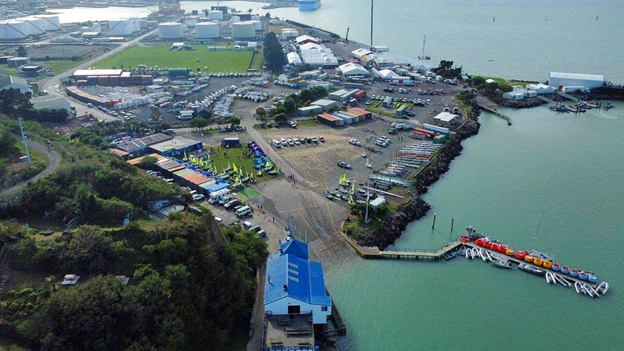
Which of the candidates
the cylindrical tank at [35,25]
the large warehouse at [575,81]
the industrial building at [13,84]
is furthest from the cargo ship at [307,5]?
the industrial building at [13,84]

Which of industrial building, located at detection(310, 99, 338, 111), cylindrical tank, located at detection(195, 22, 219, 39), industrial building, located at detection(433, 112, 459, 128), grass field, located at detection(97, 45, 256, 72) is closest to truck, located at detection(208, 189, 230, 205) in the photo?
industrial building, located at detection(310, 99, 338, 111)

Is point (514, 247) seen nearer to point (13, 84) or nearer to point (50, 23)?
point (13, 84)

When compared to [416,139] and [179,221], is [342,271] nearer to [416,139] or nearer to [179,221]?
[179,221]

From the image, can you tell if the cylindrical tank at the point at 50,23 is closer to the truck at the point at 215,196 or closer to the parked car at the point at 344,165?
the truck at the point at 215,196

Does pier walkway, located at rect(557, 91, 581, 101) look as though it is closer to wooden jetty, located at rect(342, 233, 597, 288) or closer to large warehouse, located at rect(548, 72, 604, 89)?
large warehouse, located at rect(548, 72, 604, 89)

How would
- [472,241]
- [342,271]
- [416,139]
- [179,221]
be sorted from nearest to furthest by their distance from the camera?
[179,221]
[342,271]
[472,241]
[416,139]

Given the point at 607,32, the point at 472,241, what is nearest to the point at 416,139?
the point at 472,241

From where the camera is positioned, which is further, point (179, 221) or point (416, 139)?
point (416, 139)
